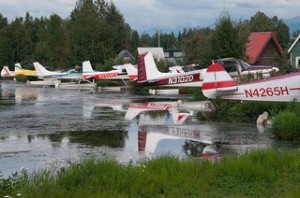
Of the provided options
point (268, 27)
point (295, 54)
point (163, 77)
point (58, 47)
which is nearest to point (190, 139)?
point (163, 77)

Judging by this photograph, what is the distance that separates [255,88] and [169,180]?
393 inches

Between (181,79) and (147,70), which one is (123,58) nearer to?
(147,70)

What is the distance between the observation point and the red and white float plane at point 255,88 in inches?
603

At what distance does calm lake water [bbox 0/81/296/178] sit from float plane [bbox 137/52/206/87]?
6.81 metres

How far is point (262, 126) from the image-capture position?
14.2 m

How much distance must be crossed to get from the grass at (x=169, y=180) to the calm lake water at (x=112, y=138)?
1199mm

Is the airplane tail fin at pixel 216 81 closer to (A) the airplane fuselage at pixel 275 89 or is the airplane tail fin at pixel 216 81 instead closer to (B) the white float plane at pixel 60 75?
(A) the airplane fuselage at pixel 275 89

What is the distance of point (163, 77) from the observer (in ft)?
85.8

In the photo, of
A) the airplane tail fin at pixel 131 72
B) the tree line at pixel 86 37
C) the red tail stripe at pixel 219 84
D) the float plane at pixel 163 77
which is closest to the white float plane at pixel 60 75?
the tree line at pixel 86 37

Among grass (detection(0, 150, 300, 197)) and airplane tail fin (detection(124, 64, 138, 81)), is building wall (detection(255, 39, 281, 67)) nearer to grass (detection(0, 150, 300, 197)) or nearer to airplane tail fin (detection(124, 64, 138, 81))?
airplane tail fin (detection(124, 64, 138, 81))

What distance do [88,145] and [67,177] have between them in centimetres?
478

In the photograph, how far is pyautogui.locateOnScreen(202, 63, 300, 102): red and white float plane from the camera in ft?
50.3

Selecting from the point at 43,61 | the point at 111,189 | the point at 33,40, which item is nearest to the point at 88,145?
the point at 111,189

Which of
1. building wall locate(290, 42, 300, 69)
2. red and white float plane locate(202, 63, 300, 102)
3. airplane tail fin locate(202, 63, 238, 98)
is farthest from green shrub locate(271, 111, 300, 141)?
building wall locate(290, 42, 300, 69)
